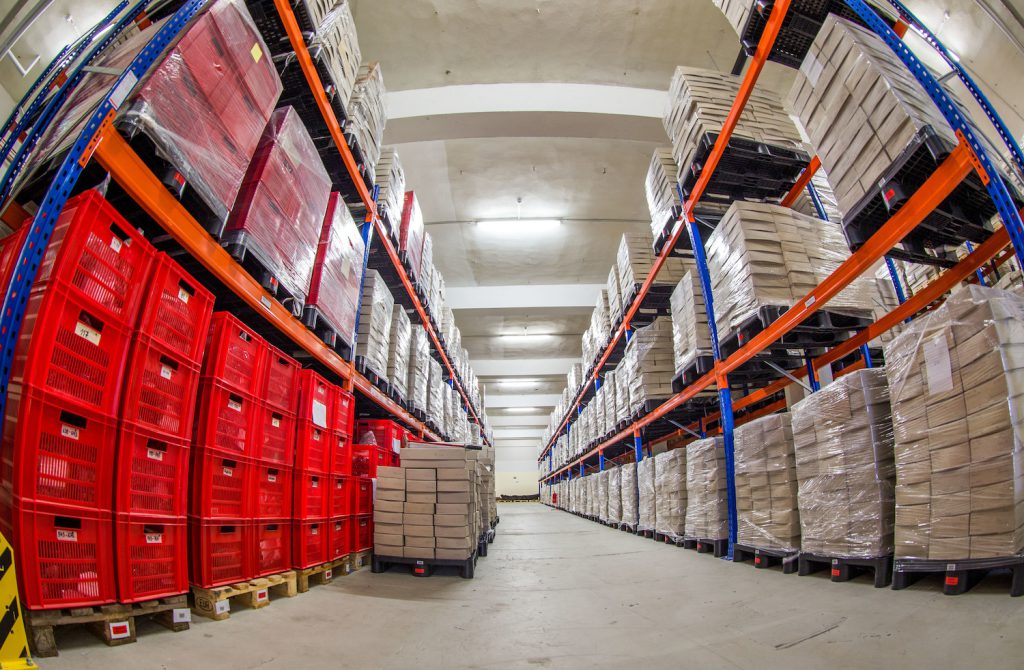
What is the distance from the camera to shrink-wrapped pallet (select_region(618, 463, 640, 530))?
7297 millimetres

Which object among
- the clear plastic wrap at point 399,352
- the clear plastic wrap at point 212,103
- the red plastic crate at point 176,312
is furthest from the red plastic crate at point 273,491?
the clear plastic wrap at point 399,352

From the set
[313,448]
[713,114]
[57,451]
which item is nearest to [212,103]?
[57,451]

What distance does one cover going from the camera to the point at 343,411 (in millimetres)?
4078

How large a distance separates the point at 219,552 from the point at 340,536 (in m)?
1.57

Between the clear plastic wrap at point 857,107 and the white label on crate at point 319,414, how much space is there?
14.2 feet

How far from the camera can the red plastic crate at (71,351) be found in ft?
5.28

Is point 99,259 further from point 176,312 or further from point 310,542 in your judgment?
point 310,542

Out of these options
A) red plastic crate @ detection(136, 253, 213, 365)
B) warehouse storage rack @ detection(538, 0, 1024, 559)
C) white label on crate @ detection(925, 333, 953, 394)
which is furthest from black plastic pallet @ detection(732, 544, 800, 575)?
red plastic crate @ detection(136, 253, 213, 365)

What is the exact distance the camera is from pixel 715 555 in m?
4.46

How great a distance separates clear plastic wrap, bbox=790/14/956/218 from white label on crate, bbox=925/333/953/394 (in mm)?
1119

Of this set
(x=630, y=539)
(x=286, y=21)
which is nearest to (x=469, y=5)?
(x=286, y=21)

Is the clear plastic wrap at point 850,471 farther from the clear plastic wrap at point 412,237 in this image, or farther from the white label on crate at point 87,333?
the clear plastic wrap at point 412,237

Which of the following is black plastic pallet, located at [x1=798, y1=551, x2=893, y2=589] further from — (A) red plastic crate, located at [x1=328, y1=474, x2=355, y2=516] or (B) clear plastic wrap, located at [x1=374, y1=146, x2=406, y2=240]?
(B) clear plastic wrap, located at [x1=374, y1=146, x2=406, y2=240]

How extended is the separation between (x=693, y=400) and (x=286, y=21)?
6.43m
